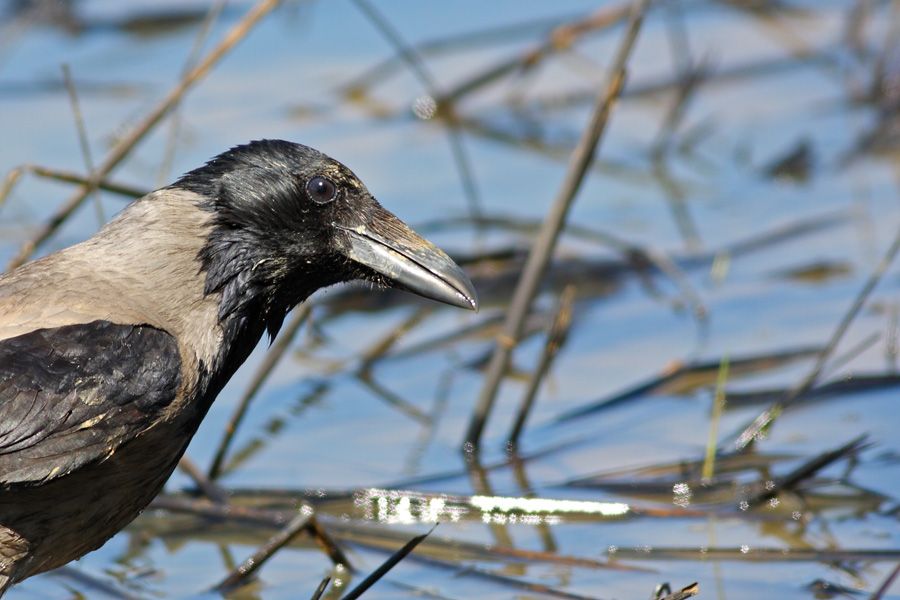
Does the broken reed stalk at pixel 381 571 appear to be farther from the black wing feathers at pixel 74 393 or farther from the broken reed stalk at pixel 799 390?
the broken reed stalk at pixel 799 390

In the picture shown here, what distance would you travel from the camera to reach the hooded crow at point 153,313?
3.84 metres

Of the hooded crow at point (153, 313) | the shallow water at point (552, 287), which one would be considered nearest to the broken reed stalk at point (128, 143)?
the shallow water at point (552, 287)

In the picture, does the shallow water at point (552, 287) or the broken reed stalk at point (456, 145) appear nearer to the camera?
the shallow water at point (552, 287)

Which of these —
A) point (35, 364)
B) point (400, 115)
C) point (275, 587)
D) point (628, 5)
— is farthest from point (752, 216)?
point (35, 364)

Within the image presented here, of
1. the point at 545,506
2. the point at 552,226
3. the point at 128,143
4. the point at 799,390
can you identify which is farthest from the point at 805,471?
the point at 128,143

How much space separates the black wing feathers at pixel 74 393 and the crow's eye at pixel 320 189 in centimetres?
61

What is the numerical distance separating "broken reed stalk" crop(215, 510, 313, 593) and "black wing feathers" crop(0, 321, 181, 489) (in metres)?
0.68

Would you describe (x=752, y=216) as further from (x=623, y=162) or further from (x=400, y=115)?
(x=400, y=115)

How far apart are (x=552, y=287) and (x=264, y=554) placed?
2797 millimetres

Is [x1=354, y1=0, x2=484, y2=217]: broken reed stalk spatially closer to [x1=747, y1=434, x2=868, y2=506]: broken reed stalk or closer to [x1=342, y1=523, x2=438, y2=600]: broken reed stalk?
[x1=747, y1=434, x2=868, y2=506]: broken reed stalk

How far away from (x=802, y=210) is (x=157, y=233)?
14.0 ft

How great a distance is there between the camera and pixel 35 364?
3.85 m

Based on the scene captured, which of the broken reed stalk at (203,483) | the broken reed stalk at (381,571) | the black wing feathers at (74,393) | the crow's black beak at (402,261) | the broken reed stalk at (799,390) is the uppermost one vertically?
the broken reed stalk at (799,390)

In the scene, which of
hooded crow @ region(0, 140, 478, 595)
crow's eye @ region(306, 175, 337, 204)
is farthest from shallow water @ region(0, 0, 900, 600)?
crow's eye @ region(306, 175, 337, 204)
